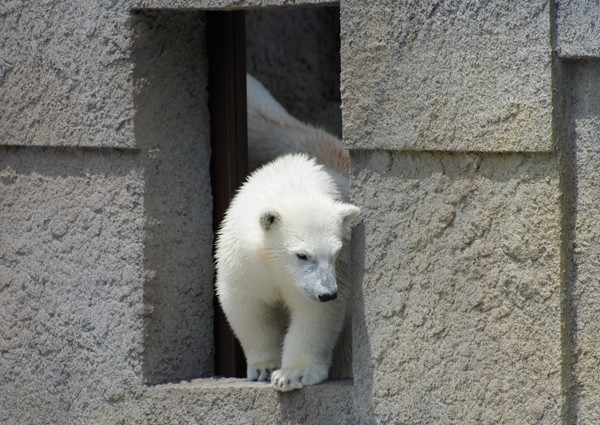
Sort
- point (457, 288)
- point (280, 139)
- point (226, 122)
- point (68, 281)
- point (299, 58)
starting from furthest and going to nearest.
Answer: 1. point (299, 58)
2. point (280, 139)
3. point (226, 122)
4. point (68, 281)
5. point (457, 288)

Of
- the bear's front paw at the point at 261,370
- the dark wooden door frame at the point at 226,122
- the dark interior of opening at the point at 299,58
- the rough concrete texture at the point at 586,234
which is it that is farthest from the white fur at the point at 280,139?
the rough concrete texture at the point at 586,234

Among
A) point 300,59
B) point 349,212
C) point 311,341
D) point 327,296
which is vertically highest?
point 300,59

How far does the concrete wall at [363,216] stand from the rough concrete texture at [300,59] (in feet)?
8.29

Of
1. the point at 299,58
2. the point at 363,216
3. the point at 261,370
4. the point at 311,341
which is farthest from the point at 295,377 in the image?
the point at 299,58

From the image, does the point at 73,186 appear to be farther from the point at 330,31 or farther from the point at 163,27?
the point at 330,31

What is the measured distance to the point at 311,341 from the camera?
316 cm

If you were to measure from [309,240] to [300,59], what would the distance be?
3.56 metres

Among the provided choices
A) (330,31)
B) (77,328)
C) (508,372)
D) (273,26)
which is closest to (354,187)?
(508,372)

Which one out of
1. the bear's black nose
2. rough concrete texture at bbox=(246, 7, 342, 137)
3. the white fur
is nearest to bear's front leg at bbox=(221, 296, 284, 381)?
the bear's black nose

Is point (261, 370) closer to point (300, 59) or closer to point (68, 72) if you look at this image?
point (68, 72)

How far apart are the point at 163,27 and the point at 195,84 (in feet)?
0.98

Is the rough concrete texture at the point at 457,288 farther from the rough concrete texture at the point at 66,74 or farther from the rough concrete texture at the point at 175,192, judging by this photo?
the rough concrete texture at the point at 66,74

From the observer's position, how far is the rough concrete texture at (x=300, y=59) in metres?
6.00

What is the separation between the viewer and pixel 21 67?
11.1 ft
